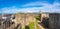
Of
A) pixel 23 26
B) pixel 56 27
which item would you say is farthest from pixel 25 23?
pixel 56 27

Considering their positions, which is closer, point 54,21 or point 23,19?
point 23,19

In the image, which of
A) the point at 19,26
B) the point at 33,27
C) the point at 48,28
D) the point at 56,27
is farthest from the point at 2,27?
the point at 56,27

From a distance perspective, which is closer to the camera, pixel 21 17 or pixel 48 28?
pixel 48 28

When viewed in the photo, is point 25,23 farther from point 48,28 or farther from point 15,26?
point 48,28

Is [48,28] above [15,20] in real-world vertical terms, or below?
below

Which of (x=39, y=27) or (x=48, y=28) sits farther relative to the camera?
(x=39, y=27)

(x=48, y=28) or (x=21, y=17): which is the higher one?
(x=21, y=17)

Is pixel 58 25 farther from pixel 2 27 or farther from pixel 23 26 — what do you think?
pixel 2 27
